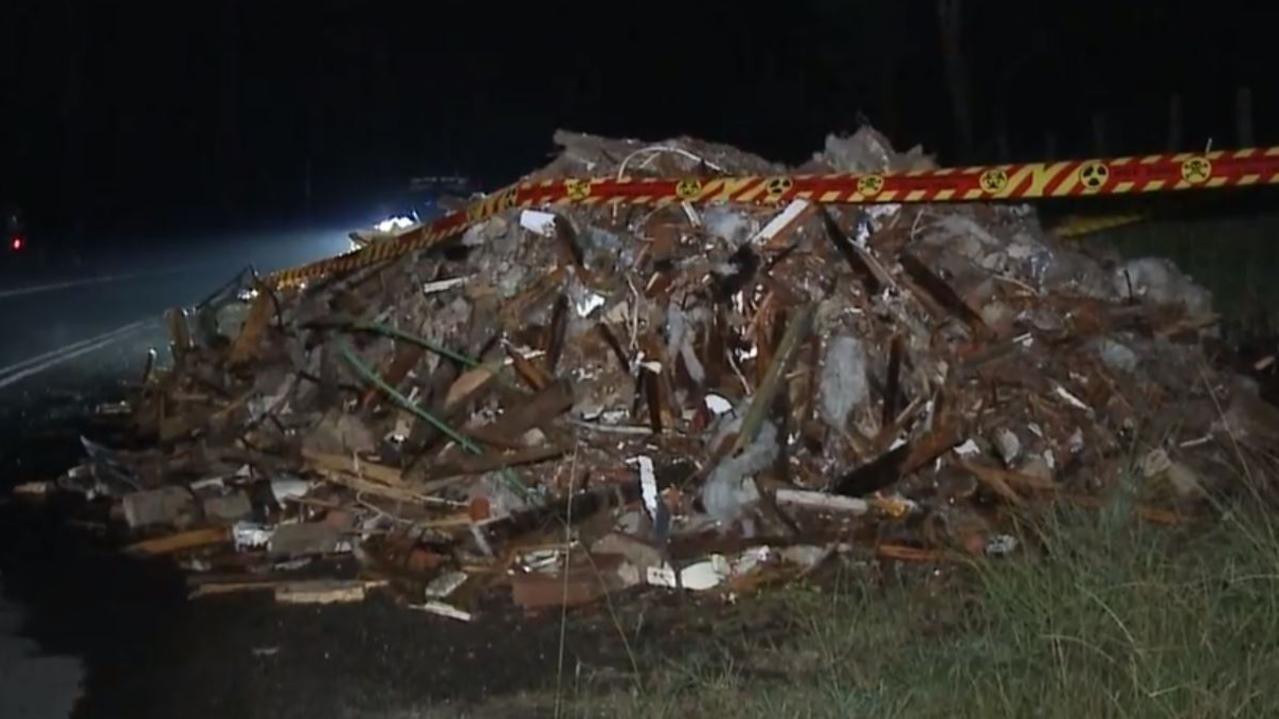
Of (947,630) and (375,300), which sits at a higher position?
(375,300)

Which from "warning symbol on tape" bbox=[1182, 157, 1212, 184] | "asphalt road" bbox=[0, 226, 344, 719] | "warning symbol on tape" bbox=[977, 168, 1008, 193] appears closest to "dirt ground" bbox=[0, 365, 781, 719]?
"asphalt road" bbox=[0, 226, 344, 719]

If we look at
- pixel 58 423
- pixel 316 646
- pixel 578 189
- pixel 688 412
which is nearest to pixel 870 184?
pixel 578 189

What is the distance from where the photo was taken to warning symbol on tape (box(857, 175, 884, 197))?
11.9m

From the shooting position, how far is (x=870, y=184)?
11.9 meters

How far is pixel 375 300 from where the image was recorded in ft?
44.0

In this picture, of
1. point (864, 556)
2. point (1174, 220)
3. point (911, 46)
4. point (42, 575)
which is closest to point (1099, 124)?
point (1174, 220)

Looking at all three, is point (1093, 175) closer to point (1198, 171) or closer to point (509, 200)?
point (1198, 171)

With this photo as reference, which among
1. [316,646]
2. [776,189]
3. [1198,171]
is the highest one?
[776,189]

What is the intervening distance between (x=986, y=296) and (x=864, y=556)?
2.91m

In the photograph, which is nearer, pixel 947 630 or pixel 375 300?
pixel 947 630

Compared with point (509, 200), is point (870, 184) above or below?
below

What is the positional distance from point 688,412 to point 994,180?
→ 296 centimetres

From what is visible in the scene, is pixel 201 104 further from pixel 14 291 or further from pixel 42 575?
pixel 42 575

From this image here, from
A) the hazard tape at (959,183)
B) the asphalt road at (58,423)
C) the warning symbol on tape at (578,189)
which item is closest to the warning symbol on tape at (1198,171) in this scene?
the hazard tape at (959,183)
